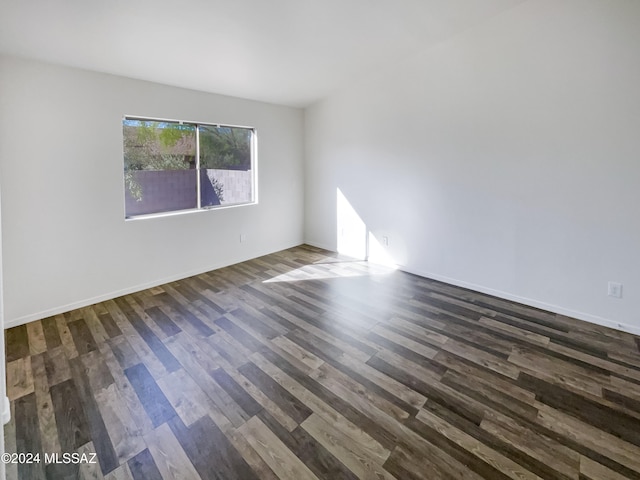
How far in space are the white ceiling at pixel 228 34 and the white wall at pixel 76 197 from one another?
23cm

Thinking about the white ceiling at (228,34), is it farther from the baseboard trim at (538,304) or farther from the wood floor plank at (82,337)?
the baseboard trim at (538,304)

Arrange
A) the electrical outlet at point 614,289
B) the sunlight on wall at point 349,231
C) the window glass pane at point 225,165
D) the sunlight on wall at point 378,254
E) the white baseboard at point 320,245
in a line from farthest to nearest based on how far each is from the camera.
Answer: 1. the white baseboard at point 320,245
2. the sunlight on wall at point 349,231
3. the sunlight on wall at point 378,254
4. the window glass pane at point 225,165
5. the electrical outlet at point 614,289

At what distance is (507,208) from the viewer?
10.7 ft

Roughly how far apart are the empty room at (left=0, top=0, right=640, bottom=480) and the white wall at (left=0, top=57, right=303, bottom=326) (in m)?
0.02

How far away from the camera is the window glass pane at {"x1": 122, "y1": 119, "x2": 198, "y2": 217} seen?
3.48 meters

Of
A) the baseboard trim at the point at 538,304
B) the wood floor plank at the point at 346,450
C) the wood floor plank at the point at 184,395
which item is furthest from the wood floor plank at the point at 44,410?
the baseboard trim at the point at 538,304

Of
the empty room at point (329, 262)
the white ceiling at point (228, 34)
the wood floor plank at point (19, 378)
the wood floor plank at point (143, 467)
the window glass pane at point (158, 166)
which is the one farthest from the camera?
the window glass pane at point (158, 166)

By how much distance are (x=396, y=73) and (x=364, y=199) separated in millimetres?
1686

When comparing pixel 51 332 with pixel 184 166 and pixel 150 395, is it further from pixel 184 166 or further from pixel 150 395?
pixel 184 166

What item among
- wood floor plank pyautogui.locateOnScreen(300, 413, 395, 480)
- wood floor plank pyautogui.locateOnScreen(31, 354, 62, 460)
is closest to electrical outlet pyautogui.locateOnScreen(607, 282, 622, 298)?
wood floor plank pyautogui.locateOnScreen(300, 413, 395, 480)

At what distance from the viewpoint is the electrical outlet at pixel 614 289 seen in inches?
107

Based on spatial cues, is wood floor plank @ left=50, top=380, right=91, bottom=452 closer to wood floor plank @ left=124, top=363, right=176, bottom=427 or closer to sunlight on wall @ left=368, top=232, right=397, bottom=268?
wood floor plank @ left=124, top=363, right=176, bottom=427

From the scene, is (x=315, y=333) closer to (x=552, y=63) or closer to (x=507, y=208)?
(x=507, y=208)

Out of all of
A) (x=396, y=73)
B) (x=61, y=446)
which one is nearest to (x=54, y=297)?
(x=61, y=446)
